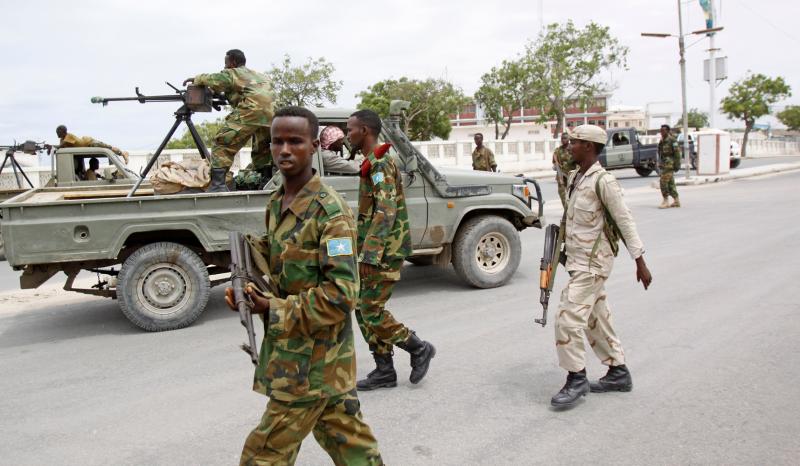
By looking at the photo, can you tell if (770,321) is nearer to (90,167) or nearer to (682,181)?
(90,167)

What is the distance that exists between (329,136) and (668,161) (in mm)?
9780

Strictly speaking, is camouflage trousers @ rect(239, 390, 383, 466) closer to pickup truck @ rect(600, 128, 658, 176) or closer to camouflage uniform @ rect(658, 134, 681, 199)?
camouflage uniform @ rect(658, 134, 681, 199)

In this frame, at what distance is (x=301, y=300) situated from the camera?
2086 mm

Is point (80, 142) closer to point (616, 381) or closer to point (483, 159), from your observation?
point (483, 159)

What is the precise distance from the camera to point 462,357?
477 centimetres

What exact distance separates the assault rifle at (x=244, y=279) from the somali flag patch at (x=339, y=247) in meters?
0.29

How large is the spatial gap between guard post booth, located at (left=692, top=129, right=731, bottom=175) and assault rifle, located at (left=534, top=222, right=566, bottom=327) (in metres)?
22.5

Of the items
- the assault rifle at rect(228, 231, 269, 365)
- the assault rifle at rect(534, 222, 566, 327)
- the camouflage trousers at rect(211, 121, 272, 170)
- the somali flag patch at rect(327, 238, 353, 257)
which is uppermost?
the camouflage trousers at rect(211, 121, 272, 170)

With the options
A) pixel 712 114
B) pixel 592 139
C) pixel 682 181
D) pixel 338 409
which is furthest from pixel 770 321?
pixel 712 114

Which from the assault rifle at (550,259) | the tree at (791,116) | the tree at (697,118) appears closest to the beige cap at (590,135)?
the assault rifle at (550,259)

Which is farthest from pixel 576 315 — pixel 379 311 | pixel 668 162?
pixel 668 162

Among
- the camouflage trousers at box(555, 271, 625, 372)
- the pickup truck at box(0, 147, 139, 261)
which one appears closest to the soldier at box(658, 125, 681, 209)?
the pickup truck at box(0, 147, 139, 261)

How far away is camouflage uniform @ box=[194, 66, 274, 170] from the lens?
5844mm

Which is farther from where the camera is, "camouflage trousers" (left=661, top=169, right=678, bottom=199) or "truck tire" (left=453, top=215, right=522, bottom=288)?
"camouflage trousers" (left=661, top=169, right=678, bottom=199)
